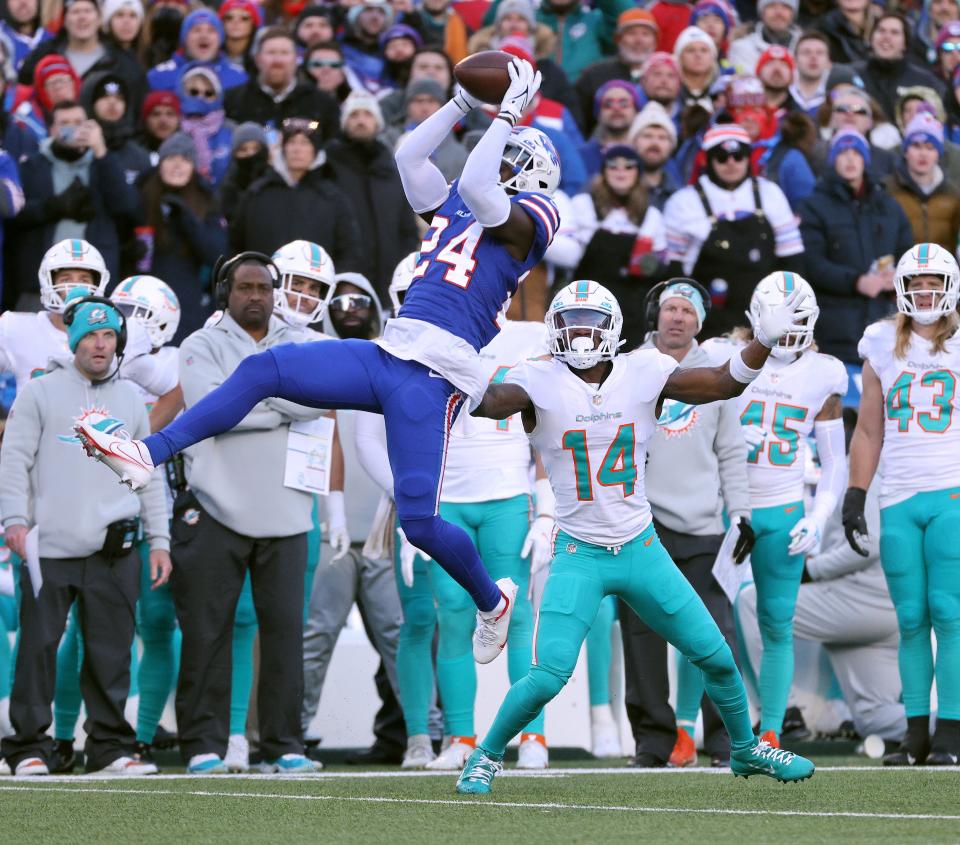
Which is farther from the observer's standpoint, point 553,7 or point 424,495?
point 553,7

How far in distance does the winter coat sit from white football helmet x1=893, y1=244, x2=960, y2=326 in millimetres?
4086

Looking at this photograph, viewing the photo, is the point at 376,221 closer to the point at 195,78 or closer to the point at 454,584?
the point at 195,78

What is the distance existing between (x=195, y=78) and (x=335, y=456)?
4.45m

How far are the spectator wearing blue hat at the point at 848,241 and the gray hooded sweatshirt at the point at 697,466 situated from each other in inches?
129

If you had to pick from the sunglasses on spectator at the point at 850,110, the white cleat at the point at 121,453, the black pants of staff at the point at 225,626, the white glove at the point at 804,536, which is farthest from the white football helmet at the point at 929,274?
the sunglasses on spectator at the point at 850,110

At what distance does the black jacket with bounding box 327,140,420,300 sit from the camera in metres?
12.1

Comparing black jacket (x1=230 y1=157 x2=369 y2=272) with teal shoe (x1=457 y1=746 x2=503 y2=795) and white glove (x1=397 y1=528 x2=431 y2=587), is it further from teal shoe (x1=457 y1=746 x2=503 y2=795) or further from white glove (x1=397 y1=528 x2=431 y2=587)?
teal shoe (x1=457 y1=746 x2=503 y2=795)

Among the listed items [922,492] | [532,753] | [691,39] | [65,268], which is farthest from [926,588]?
[691,39]

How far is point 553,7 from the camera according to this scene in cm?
1484

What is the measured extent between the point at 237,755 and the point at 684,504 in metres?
2.29

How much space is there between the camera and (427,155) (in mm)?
7184

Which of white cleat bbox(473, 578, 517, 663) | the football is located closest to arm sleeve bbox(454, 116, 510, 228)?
the football

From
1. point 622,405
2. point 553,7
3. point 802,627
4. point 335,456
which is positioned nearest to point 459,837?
point 622,405

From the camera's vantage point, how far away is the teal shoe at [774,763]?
22.7ft
